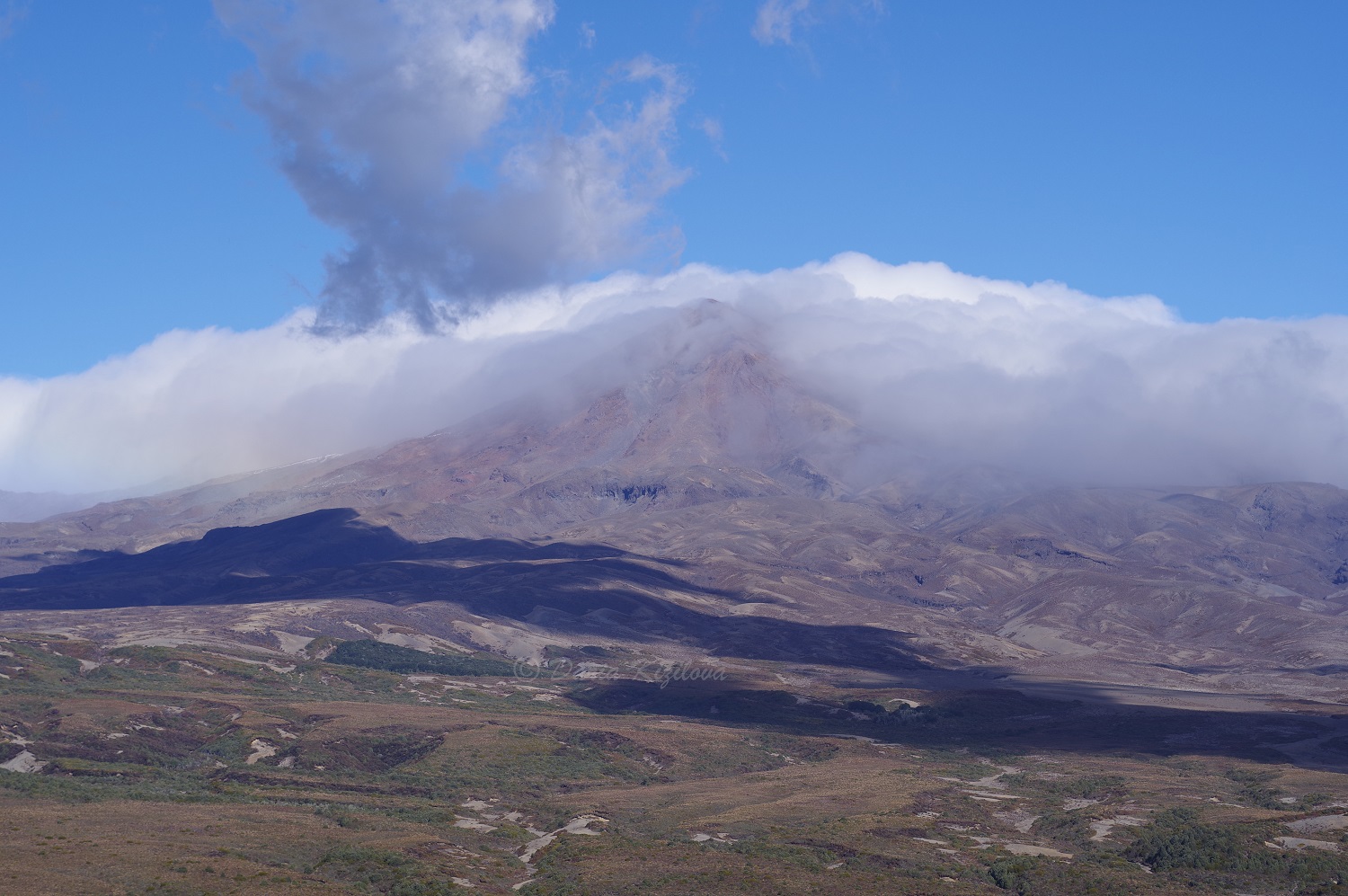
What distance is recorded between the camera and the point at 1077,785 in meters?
113

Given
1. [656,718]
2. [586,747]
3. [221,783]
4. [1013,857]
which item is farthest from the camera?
[656,718]

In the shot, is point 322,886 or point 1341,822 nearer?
point 322,886

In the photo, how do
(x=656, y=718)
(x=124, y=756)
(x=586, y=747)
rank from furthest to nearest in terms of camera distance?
(x=656, y=718), (x=586, y=747), (x=124, y=756)

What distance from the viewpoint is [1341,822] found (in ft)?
269

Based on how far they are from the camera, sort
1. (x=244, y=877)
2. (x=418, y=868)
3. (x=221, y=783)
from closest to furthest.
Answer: (x=244, y=877)
(x=418, y=868)
(x=221, y=783)

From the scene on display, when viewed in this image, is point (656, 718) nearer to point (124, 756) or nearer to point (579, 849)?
point (124, 756)

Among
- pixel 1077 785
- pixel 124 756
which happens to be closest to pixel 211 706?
pixel 124 756

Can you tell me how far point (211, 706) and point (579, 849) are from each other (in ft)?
222

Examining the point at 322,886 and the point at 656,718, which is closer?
the point at 322,886

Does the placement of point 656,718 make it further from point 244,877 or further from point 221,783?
point 244,877

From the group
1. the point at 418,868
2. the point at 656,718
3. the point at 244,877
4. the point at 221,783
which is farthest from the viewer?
the point at 656,718

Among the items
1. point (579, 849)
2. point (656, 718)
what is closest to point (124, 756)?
point (579, 849)

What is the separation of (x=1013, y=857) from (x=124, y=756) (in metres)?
73.4

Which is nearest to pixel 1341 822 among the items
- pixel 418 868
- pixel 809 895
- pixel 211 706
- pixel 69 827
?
pixel 809 895
